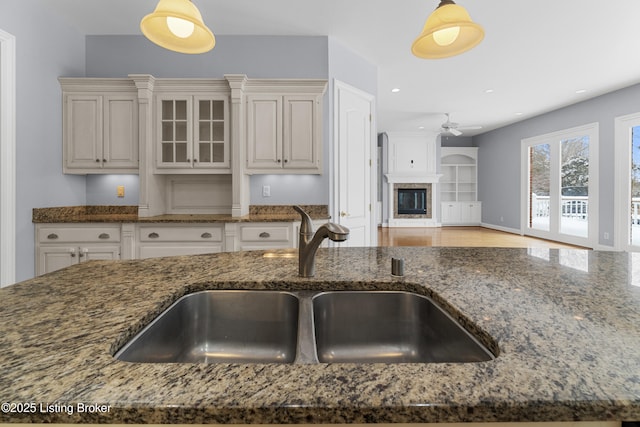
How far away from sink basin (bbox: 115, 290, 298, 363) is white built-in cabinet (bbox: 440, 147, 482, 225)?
30.6 ft

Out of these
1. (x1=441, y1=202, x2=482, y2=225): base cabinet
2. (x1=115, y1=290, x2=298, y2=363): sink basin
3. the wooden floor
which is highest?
(x1=441, y1=202, x2=482, y2=225): base cabinet

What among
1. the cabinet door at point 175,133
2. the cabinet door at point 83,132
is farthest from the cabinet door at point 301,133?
the cabinet door at point 83,132

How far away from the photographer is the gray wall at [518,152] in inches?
209

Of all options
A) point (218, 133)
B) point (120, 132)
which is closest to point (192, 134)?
point (218, 133)

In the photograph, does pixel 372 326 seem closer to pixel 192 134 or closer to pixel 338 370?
pixel 338 370

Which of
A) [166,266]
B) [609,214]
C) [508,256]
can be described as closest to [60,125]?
[166,266]

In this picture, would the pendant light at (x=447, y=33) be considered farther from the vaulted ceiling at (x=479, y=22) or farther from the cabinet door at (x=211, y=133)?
the cabinet door at (x=211, y=133)

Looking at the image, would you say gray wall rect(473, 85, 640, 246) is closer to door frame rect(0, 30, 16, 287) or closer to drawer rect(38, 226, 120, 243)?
drawer rect(38, 226, 120, 243)

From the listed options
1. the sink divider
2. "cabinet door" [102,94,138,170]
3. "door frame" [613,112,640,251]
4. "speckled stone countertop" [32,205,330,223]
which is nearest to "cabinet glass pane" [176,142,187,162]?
"cabinet door" [102,94,138,170]

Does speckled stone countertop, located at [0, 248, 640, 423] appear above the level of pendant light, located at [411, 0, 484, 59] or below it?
below

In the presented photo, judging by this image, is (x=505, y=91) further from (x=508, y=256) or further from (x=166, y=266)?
(x=166, y=266)

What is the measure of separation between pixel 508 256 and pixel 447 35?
1.17 metres

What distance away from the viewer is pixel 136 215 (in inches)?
130

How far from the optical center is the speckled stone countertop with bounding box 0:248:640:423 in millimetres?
402
